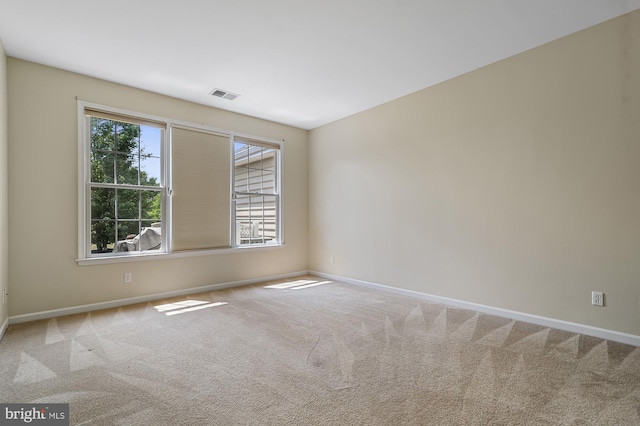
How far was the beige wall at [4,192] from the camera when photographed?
2.88m

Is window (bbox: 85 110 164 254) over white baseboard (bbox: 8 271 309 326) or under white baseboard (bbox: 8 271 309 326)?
over

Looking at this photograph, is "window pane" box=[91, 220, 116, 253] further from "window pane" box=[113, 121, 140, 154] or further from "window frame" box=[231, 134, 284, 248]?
"window frame" box=[231, 134, 284, 248]

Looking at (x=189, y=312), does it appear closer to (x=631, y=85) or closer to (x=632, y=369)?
(x=632, y=369)

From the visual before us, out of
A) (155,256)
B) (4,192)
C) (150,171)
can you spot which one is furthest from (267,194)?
(4,192)

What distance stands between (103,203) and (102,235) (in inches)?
15.1

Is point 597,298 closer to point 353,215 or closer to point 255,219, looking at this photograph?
point 353,215

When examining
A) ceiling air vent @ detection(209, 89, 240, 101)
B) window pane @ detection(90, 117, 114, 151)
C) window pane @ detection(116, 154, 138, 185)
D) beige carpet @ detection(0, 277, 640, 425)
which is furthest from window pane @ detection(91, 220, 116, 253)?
ceiling air vent @ detection(209, 89, 240, 101)

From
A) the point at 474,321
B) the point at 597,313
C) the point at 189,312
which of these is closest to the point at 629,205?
the point at 597,313

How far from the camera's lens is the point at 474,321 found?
10.4 ft

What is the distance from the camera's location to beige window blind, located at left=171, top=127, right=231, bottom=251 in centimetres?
421

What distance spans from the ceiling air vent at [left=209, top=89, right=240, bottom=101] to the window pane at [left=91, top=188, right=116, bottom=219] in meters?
1.76

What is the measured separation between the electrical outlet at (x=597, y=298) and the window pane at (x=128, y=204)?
495cm

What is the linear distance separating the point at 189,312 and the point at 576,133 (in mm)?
4313

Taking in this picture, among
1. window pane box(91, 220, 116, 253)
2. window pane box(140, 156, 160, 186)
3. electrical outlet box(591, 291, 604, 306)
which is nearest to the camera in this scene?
electrical outlet box(591, 291, 604, 306)
